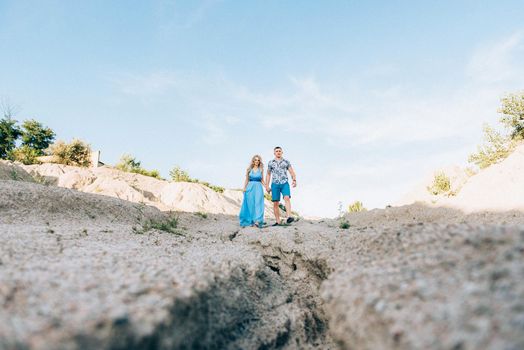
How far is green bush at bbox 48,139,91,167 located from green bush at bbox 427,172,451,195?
75.2ft

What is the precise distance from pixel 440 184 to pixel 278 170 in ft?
59.8

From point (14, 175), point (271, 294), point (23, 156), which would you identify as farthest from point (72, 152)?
point (271, 294)

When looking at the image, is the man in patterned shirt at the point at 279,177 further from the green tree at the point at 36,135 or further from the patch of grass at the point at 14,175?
the green tree at the point at 36,135

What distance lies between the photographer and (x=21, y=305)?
1967 mm

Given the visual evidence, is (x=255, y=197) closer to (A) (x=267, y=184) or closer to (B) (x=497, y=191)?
(A) (x=267, y=184)

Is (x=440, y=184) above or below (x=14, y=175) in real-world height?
above

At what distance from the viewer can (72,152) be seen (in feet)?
78.4

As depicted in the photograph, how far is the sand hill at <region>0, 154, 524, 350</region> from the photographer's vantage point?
1.66 metres

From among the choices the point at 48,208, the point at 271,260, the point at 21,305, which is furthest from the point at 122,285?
the point at 48,208

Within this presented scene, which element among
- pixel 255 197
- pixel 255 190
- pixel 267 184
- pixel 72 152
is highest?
pixel 72 152

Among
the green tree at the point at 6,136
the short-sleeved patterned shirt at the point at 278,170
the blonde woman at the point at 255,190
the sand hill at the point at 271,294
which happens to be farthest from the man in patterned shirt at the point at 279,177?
the green tree at the point at 6,136

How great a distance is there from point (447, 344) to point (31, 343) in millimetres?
1776

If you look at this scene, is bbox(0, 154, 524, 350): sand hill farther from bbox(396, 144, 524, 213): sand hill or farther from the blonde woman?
bbox(396, 144, 524, 213): sand hill

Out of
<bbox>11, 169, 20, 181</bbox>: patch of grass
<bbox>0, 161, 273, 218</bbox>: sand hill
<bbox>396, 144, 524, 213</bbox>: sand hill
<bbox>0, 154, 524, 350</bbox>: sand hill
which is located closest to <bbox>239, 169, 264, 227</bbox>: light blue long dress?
<bbox>0, 154, 524, 350</bbox>: sand hill
